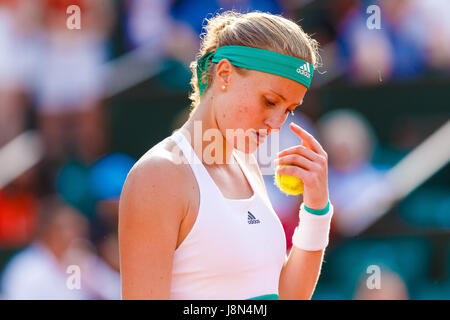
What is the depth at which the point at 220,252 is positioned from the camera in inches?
83.6

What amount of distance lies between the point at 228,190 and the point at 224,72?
0.41 m

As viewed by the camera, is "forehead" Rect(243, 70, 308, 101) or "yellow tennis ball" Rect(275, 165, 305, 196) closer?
"forehead" Rect(243, 70, 308, 101)

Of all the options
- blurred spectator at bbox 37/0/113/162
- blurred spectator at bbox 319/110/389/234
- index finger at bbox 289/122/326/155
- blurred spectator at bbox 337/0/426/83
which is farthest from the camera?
blurred spectator at bbox 337/0/426/83

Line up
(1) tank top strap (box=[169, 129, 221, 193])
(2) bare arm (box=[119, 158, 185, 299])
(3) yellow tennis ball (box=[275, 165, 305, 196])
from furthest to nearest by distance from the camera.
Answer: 1. (3) yellow tennis ball (box=[275, 165, 305, 196])
2. (1) tank top strap (box=[169, 129, 221, 193])
3. (2) bare arm (box=[119, 158, 185, 299])

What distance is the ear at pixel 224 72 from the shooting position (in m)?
2.32

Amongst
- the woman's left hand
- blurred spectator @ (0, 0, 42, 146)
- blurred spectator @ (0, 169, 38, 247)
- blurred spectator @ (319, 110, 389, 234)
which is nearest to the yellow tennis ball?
the woman's left hand

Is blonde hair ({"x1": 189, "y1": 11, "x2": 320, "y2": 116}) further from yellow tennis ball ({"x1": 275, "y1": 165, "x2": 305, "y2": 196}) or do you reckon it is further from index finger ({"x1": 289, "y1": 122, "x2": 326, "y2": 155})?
yellow tennis ball ({"x1": 275, "y1": 165, "x2": 305, "y2": 196})

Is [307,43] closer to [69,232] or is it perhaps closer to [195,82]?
[195,82]

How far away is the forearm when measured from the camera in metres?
2.52

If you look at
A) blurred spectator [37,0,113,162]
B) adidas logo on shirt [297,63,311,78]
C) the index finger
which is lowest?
the index finger

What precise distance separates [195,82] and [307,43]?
0.47 meters

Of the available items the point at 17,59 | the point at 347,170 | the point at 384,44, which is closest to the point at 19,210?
the point at 17,59

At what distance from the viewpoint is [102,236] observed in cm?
545
